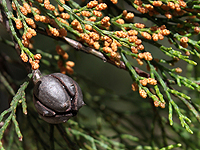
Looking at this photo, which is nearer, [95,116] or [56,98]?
[56,98]

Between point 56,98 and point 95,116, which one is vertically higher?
point 56,98

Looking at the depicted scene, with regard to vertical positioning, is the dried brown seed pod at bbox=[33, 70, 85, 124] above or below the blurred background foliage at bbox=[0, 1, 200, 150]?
above

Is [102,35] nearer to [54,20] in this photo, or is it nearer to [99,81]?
[54,20]

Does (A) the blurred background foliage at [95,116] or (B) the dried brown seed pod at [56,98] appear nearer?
(B) the dried brown seed pod at [56,98]

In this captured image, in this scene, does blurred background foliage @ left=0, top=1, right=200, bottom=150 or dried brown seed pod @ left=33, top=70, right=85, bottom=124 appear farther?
blurred background foliage @ left=0, top=1, right=200, bottom=150

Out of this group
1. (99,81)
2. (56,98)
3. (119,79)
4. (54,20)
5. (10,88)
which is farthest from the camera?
(119,79)

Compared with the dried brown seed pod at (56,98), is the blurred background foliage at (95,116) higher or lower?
lower

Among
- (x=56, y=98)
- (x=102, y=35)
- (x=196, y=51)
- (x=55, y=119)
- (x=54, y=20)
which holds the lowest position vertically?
(x=196, y=51)

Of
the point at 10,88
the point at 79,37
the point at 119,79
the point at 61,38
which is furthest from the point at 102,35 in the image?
the point at 119,79
